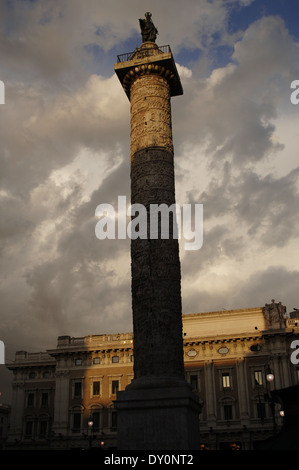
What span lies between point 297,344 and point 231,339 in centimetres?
557

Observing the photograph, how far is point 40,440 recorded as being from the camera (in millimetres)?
46719

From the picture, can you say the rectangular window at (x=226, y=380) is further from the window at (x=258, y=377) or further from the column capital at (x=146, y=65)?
the column capital at (x=146, y=65)

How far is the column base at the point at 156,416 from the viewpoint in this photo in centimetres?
1669

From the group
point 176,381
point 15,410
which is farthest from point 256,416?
point 176,381

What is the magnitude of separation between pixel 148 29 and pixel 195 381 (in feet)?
101

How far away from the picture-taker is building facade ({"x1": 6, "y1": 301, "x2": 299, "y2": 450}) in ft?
137

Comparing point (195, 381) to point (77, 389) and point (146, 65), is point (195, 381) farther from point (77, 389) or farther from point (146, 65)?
point (146, 65)

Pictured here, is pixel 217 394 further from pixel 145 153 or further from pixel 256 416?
pixel 145 153

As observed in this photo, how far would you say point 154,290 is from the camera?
1886 cm

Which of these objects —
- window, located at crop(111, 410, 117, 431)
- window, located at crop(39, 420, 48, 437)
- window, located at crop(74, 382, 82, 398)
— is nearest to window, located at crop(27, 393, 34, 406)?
window, located at crop(39, 420, 48, 437)

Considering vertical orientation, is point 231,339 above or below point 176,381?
above

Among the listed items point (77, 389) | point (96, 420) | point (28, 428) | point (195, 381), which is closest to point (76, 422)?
point (96, 420)
